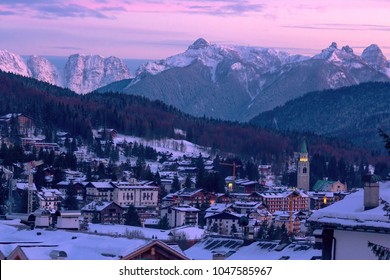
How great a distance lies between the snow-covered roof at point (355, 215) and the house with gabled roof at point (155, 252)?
11.7ft

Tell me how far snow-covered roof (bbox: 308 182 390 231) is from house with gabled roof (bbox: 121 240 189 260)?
11.7 feet

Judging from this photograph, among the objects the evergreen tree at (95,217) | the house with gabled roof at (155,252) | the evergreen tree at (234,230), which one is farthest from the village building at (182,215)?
the house with gabled roof at (155,252)

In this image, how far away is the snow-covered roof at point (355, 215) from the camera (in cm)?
1349

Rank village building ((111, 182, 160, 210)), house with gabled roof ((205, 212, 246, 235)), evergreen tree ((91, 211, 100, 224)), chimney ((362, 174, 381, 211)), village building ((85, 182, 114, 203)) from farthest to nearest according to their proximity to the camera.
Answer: village building ((111, 182, 160, 210)) < village building ((85, 182, 114, 203)) < evergreen tree ((91, 211, 100, 224)) < house with gabled roof ((205, 212, 246, 235)) < chimney ((362, 174, 381, 211))

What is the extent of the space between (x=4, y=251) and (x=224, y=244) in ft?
28.7

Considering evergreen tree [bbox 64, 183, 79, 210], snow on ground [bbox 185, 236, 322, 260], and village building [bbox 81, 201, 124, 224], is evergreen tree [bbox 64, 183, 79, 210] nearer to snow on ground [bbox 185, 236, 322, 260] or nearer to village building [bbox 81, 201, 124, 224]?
village building [bbox 81, 201, 124, 224]

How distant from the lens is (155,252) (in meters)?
17.9

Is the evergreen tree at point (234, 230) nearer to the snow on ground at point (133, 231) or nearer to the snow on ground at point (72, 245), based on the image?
the snow on ground at point (133, 231)

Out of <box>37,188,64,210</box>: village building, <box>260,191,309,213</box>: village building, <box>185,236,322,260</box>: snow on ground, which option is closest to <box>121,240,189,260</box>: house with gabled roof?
<box>185,236,322,260</box>: snow on ground

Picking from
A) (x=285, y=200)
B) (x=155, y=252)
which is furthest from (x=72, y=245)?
(x=285, y=200)

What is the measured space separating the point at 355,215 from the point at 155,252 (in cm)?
456

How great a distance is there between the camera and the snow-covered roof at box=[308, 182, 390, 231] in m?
13.5

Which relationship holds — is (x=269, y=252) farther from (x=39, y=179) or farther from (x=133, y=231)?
(x=39, y=179)
